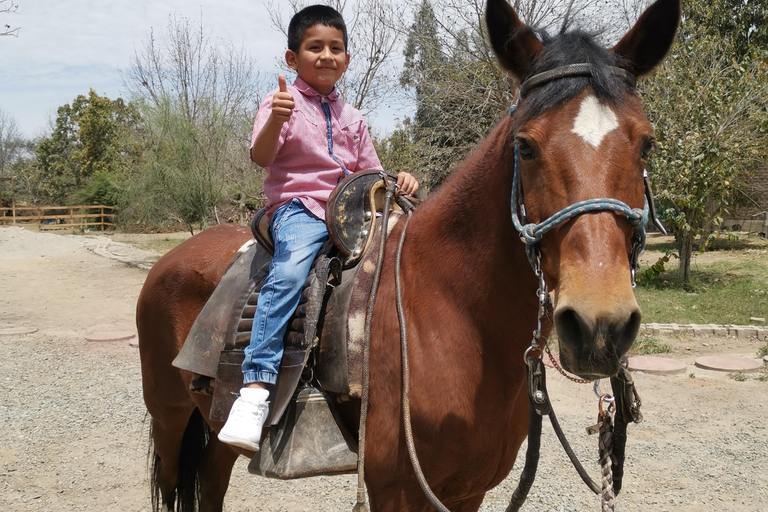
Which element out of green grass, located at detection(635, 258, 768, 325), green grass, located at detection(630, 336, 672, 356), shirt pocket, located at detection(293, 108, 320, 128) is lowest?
green grass, located at detection(630, 336, 672, 356)

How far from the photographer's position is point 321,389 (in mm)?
2287

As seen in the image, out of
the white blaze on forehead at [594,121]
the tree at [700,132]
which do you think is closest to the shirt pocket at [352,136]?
the white blaze on forehead at [594,121]

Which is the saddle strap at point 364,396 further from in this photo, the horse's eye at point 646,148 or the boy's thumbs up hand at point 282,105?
the horse's eye at point 646,148

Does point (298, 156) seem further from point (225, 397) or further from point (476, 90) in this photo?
point (476, 90)

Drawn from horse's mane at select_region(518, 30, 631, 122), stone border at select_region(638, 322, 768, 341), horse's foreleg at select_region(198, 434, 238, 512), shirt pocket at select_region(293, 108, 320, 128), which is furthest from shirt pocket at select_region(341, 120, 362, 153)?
stone border at select_region(638, 322, 768, 341)

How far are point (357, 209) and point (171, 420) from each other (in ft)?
6.45

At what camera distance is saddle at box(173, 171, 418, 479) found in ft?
7.06

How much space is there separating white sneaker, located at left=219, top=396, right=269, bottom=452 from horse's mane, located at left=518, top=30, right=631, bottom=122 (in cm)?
145

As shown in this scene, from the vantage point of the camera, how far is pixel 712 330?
795 centimetres

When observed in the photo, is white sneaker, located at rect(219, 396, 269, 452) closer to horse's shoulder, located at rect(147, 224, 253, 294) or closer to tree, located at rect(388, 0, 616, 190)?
horse's shoulder, located at rect(147, 224, 253, 294)

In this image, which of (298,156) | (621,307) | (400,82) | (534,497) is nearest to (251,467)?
(298,156)

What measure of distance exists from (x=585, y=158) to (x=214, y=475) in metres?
2.99

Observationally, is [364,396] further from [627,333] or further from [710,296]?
[710,296]

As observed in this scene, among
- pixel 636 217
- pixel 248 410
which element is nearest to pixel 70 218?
pixel 248 410
